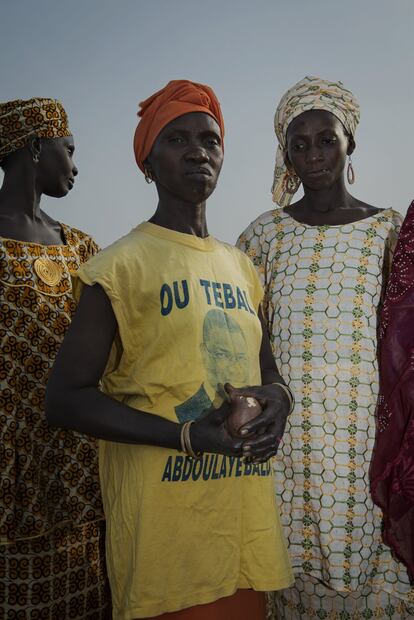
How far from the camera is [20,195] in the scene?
3033 millimetres

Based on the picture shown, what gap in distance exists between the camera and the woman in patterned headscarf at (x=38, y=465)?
2.66 metres

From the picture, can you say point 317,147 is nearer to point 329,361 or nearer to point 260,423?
point 329,361

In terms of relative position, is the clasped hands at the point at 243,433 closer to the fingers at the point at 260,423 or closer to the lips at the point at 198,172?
the fingers at the point at 260,423

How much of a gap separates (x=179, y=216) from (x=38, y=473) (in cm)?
130

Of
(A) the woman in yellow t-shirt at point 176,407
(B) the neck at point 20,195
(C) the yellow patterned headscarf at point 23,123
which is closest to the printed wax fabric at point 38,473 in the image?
(B) the neck at point 20,195

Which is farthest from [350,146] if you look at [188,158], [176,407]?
[176,407]

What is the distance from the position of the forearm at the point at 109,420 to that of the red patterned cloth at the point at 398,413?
48.9 inches

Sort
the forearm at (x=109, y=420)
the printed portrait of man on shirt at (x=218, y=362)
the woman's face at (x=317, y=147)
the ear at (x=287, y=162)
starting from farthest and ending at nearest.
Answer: the ear at (x=287, y=162), the woman's face at (x=317, y=147), the printed portrait of man on shirt at (x=218, y=362), the forearm at (x=109, y=420)

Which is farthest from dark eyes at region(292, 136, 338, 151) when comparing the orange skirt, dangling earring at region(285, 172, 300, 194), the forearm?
the orange skirt

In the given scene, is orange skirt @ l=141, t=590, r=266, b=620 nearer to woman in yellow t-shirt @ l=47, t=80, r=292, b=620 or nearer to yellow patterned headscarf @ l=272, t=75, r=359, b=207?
woman in yellow t-shirt @ l=47, t=80, r=292, b=620

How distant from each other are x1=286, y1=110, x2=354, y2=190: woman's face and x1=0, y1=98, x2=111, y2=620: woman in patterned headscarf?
115 centimetres

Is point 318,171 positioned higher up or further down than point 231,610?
higher up

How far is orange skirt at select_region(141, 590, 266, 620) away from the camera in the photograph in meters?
1.83

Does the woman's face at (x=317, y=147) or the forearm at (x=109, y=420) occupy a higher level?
the woman's face at (x=317, y=147)
